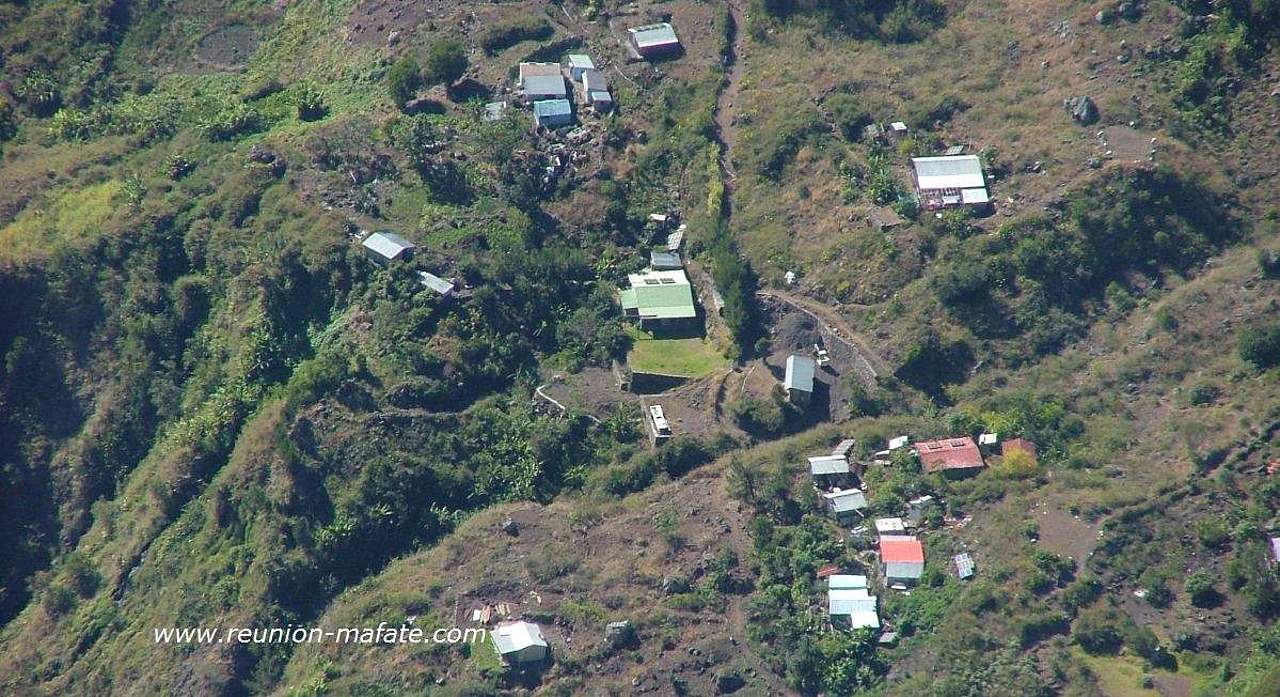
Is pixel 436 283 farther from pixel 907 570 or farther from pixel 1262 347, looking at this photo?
pixel 1262 347

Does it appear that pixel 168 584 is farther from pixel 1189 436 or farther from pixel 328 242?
pixel 1189 436

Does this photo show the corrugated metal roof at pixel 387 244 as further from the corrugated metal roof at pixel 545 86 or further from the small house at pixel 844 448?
the small house at pixel 844 448

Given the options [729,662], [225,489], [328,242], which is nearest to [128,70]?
[328,242]

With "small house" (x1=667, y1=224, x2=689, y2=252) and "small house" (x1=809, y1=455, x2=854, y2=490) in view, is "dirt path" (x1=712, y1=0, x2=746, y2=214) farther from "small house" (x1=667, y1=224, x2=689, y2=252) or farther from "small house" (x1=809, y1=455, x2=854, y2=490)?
"small house" (x1=809, y1=455, x2=854, y2=490)

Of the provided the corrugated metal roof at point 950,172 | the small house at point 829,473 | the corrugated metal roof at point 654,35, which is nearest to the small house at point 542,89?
the corrugated metal roof at point 654,35

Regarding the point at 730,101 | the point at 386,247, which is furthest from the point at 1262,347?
the point at 386,247

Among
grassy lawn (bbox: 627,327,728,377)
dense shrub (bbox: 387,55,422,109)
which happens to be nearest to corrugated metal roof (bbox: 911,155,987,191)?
grassy lawn (bbox: 627,327,728,377)

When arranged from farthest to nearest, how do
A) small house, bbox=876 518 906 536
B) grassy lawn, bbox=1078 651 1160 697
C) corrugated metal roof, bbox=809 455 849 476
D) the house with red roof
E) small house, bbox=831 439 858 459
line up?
small house, bbox=831 439 858 459
corrugated metal roof, bbox=809 455 849 476
the house with red roof
small house, bbox=876 518 906 536
grassy lawn, bbox=1078 651 1160 697
